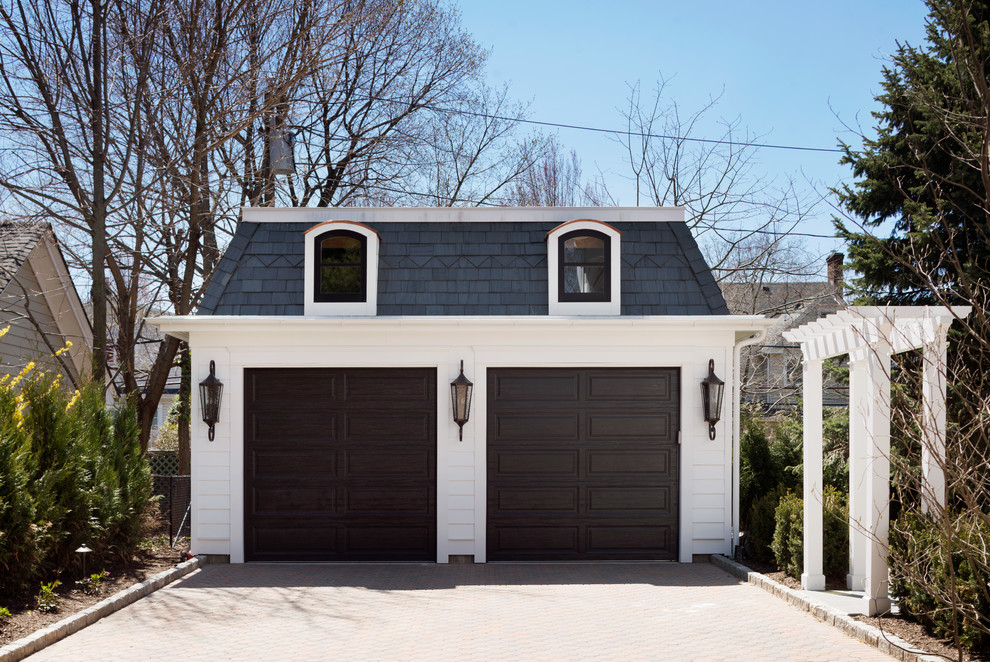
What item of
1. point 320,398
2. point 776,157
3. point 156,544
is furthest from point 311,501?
point 776,157

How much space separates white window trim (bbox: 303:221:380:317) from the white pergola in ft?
17.5

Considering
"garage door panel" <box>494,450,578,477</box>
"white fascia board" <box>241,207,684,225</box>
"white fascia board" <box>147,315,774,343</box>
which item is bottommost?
"garage door panel" <box>494,450,578,477</box>

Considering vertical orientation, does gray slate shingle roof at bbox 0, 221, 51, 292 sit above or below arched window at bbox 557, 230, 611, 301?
above

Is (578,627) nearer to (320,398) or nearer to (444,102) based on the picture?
(320,398)

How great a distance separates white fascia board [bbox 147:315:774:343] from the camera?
11086 mm

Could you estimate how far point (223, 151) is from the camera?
1730 cm

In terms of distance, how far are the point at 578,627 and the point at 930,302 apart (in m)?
7.07

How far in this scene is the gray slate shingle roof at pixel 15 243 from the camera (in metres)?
15.0

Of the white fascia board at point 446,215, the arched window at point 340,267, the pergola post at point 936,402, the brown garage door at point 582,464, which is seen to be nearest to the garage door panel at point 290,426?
the arched window at point 340,267

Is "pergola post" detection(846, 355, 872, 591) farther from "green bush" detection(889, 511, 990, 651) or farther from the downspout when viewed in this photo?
the downspout

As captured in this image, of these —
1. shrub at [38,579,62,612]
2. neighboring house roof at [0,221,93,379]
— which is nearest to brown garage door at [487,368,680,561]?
shrub at [38,579,62,612]

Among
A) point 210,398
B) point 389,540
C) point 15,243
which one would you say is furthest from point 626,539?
point 15,243

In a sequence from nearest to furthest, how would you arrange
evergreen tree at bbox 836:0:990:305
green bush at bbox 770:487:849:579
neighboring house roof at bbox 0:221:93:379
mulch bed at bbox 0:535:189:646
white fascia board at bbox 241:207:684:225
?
mulch bed at bbox 0:535:189:646
green bush at bbox 770:487:849:579
evergreen tree at bbox 836:0:990:305
white fascia board at bbox 241:207:684:225
neighboring house roof at bbox 0:221:93:379

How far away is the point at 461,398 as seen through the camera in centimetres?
1118
